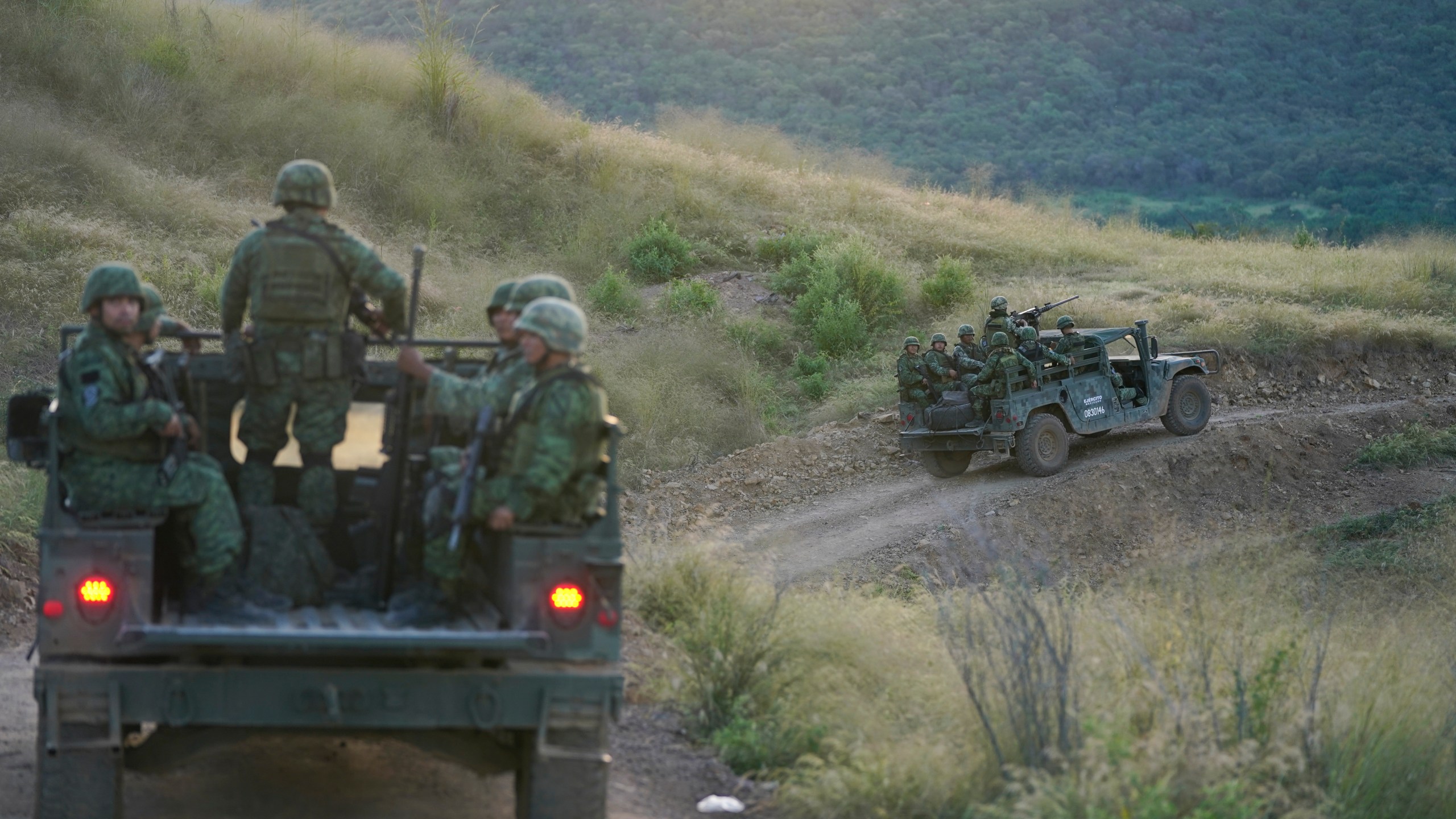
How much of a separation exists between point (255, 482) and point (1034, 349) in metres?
11.6

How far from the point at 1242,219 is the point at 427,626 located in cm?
4075

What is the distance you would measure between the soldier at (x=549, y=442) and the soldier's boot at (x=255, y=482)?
83 cm

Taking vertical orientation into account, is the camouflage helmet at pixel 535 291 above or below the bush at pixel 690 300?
below

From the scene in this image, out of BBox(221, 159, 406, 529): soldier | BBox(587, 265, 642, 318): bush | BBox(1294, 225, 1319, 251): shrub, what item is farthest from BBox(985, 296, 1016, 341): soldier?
BBox(1294, 225, 1319, 251): shrub

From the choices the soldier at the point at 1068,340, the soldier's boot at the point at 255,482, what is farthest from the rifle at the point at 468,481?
the soldier at the point at 1068,340

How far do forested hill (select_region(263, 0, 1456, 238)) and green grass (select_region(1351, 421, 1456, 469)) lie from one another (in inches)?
1010

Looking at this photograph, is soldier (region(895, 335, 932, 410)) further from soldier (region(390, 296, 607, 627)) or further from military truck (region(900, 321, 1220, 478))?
soldier (region(390, 296, 607, 627))

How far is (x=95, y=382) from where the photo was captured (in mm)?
4945

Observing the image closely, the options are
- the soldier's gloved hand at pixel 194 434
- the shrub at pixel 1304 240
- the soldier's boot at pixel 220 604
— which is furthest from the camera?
the shrub at pixel 1304 240

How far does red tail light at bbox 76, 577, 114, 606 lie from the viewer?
181 inches

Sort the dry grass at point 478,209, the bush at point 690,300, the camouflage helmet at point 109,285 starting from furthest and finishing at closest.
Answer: the bush at point 690,300 → the dry grass at point 478,209 → the camouflage helmet at point 109,285

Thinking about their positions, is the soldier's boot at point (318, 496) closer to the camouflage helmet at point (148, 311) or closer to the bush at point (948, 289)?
the camouflage helmet at point (148, 311)

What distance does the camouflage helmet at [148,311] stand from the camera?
17.8 ft

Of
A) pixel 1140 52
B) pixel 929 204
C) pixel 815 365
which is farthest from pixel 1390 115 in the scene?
pixel 815 365
